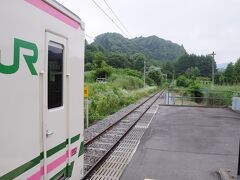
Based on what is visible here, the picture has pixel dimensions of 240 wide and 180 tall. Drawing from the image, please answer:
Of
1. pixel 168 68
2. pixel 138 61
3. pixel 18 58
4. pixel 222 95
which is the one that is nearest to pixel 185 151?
pixel 18 58

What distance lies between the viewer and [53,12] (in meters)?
3.51

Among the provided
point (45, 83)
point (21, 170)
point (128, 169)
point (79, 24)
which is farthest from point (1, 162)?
point (128, 169)

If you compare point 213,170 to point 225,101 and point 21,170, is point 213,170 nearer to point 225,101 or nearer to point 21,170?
point 21,170

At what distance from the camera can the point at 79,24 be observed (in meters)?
4.50

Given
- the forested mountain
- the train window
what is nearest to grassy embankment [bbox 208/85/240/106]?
the train window

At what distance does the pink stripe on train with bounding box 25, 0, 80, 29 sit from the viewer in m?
3.13

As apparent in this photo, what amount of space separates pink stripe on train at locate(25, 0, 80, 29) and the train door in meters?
0.26

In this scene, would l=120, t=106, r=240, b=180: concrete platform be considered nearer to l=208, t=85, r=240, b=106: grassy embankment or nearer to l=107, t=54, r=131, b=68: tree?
l=208, t=85, r=240, b=106: grassy embankment

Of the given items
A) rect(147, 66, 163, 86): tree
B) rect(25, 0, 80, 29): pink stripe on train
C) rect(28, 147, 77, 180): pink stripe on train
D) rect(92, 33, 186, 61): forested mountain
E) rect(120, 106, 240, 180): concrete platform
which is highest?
rect(92, 33, 186, 61): forested mountain

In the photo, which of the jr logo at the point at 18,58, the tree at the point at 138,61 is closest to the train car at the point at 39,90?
the jr logo at the point at 18,58

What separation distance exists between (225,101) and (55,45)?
67.1 ft

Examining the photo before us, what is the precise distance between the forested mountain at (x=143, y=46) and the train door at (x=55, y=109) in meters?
55.4

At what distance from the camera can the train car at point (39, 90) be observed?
2.61m

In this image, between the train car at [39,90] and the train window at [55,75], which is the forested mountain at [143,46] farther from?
the train window at [55,75]
